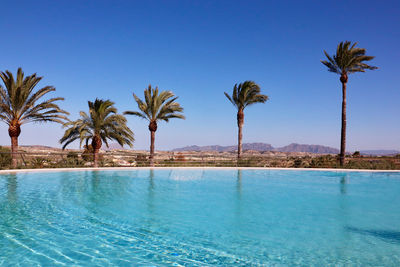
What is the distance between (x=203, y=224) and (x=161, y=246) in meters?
1.68

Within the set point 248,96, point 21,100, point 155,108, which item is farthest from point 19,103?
point 248,96

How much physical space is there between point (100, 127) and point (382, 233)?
672 inches

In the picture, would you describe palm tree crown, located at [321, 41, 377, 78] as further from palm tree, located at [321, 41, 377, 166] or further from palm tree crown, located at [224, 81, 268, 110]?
palm tree crown, located at [224, 81, 268, 110]

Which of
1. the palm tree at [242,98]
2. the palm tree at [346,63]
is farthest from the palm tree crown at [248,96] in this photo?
the palm tree at [346,63]

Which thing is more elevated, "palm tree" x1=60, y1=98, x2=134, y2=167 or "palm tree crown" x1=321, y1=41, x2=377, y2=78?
"palm tree crown" x1=321, y1=41, x2=377, y2=78

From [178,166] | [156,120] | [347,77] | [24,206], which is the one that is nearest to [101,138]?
[156,120]

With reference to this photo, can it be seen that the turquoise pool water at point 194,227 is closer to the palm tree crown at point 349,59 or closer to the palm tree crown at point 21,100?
the palm tree crown at point 21,100

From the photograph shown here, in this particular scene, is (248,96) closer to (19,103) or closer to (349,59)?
(349,59)

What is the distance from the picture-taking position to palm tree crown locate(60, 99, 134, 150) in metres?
18.8

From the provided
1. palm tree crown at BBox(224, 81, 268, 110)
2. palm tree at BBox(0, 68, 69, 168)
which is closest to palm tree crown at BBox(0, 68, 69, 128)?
palm tree at BBox(0, 68, 69, 168)

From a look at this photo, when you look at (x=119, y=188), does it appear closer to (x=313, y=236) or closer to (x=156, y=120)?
(x=313, y=236)

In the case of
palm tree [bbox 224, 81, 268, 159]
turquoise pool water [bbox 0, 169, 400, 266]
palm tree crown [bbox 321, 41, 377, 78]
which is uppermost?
palm tree crown [bbox 321, 41, 377, 78]

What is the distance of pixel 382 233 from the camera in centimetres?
609

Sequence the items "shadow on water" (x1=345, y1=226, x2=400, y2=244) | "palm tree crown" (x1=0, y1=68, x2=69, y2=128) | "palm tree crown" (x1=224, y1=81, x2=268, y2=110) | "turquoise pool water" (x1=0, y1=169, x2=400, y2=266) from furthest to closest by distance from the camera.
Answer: "palm tree crown" (x1=224, y1=81, x2=268, y2=110) < "palm tree crown" (x1=0, y1=68, x2=69, y2=128) < "shadow on water" (x1=345, y1=226, x2=400, y2=244) < "turquoise pool water" (x1=0, y1=169, x2=400, y2=266)
